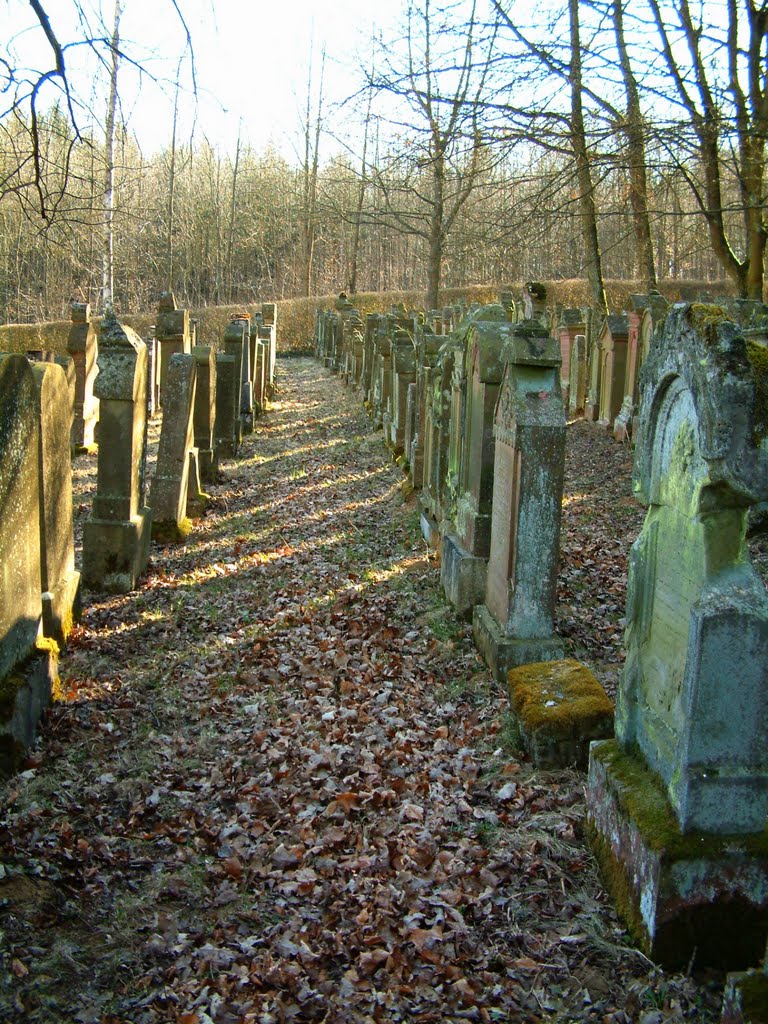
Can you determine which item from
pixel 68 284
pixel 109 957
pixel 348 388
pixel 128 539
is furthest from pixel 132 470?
pixel 68 284

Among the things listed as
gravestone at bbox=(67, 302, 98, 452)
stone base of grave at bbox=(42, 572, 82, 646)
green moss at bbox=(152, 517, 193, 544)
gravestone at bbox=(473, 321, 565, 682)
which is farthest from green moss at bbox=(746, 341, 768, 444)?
gravestone at bbox=(67, 302, 98, 452)

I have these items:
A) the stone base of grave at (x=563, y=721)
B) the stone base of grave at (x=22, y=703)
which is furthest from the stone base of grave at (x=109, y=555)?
the stone base of grave at (x=563, y=721)

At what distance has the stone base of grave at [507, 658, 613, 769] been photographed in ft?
15.9

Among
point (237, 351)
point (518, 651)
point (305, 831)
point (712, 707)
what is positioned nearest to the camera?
point (712, 707)

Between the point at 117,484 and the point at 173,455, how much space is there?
1.90 metres

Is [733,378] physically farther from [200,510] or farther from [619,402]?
[619,402]

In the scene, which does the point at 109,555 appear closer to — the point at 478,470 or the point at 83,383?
the point at 478,470

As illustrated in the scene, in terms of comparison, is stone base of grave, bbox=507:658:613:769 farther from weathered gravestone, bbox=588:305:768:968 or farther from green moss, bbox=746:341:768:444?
green moss, bbox=746:341:768:444

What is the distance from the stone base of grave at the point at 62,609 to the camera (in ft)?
20.6

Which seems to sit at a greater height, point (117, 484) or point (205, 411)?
point (205, 411)

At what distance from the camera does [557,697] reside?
503 cm

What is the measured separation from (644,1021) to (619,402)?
45.1ft

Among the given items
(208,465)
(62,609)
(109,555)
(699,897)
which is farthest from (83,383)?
(699,897)

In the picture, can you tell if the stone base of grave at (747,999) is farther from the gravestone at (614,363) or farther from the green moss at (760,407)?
the gravestone at (614,363)
